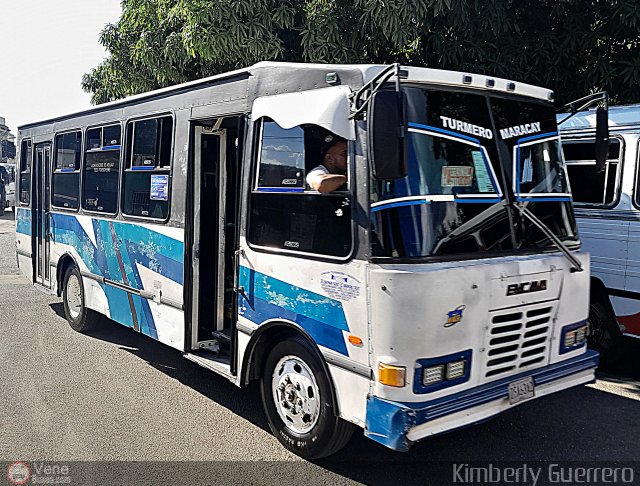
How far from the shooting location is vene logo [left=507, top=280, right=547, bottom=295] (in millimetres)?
4148

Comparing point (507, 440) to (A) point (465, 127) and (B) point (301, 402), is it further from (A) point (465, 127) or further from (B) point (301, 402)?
(A) point (465, 127)

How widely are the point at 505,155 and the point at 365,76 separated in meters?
1.21

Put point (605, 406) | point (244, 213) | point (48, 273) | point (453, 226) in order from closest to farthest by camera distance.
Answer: point (453, 226), point (244, 213), point (605, 406), point (48, 273)

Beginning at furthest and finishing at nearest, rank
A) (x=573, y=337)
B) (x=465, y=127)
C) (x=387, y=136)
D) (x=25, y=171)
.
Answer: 1. (x=25, y=171)
2. (x=573, y=337)
3. (x=465, y=127)
4. (x=387, y=136)

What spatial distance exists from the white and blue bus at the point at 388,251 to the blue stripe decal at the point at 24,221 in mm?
4995

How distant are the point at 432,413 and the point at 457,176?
1.56 meters

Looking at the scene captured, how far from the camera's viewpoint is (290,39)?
9492mm

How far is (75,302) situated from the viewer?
8.41m

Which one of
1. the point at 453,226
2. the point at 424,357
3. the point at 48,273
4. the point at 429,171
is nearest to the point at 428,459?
the point at 424,357

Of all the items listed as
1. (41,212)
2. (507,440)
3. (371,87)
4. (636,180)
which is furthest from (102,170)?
(636,180)

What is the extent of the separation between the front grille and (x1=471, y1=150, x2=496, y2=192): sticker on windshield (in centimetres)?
86

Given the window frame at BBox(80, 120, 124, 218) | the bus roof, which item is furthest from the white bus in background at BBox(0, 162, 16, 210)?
the bus roof

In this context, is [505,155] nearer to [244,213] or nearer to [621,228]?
[244,213]

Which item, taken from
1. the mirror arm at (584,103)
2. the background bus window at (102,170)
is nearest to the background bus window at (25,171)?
the background bus window at (102,170)
